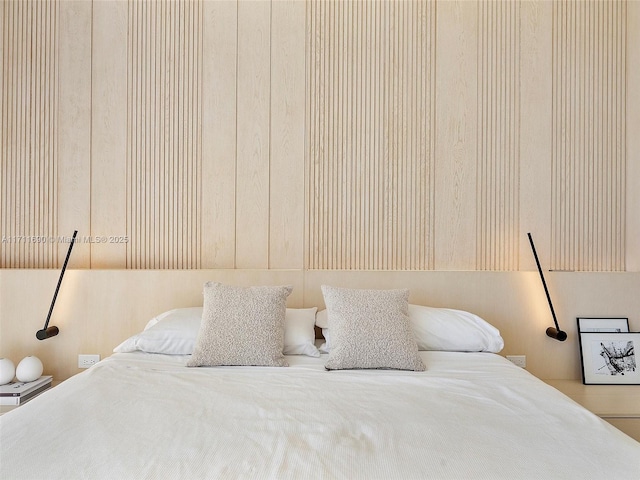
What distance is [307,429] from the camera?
4.02 feet

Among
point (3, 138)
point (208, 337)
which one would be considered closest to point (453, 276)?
point (208, 337)

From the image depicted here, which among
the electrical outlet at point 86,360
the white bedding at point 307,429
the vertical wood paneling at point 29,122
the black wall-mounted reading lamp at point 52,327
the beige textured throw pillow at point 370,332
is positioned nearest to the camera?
the white bedding at point 307,429

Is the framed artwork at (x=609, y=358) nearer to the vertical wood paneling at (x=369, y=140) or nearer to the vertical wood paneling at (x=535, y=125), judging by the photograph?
the vertical wood paneling at (x=535, y=125)

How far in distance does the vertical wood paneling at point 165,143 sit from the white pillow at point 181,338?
0.57 metres

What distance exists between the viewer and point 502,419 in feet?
4.29

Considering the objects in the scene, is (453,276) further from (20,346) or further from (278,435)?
(20,346)

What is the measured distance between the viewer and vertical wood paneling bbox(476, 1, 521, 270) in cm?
262

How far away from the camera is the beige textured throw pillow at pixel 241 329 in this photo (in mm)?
1882

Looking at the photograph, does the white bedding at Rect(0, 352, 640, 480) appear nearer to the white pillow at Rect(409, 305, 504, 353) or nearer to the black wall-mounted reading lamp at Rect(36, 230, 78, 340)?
the white pillow at Rect(409, 305, 504, 353)

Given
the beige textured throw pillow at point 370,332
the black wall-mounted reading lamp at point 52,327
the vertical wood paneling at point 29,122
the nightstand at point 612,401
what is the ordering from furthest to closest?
the vertical wood paneling at point 29,122 < the black wall-mounted reading lamp at point 52,327 < the nightstand at point 612,401 < the beige textured throw pillow at point 370,332

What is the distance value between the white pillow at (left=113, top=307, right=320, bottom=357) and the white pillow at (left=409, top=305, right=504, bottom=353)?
0.55 m

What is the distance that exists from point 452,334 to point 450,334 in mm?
10

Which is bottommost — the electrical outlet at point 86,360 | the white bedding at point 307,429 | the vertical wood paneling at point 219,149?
the electrical outlet at point 86,360

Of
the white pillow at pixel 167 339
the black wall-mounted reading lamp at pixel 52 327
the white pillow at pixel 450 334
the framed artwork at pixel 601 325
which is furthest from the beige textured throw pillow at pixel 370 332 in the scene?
the black wall-mounted reading lamp at pixel 52 327
